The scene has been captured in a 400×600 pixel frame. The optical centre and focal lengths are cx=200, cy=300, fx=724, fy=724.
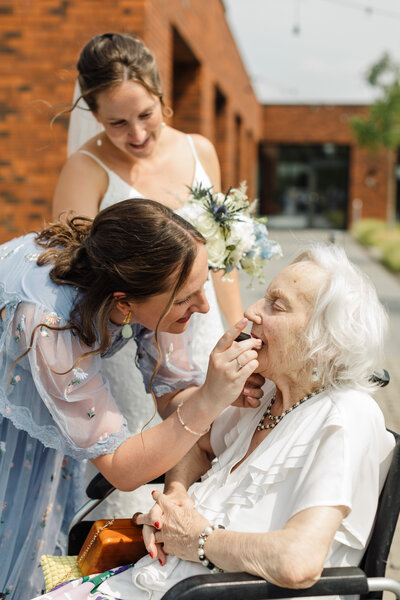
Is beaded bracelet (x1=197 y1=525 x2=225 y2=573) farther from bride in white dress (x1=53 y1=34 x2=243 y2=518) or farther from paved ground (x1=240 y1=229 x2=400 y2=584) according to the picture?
bride in white dress (x1=53 y1=34 x2=243 y2=518)

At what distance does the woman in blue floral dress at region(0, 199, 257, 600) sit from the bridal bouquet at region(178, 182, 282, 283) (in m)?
0.52

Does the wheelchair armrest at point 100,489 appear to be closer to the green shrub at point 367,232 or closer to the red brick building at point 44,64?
the red brick building at point 44,64

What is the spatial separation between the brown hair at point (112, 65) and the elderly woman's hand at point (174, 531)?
149 cm

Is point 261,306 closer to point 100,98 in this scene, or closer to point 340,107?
point 100,98

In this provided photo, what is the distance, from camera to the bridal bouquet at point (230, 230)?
2602 mm

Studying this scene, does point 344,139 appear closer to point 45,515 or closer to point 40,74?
point 40,74

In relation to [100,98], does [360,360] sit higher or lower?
lower

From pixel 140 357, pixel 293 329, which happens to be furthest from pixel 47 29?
pixel 293 329

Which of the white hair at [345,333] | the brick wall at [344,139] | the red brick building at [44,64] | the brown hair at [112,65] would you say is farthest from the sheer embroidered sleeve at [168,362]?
the brick wall at [344,139]

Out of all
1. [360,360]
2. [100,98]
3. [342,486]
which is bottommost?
[342,486]

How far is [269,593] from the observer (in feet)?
5.41

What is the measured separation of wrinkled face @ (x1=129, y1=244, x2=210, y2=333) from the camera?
2004 millimetres

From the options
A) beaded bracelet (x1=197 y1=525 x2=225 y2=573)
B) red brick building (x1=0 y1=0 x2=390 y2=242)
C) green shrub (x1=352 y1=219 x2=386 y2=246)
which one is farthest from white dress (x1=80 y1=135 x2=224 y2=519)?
green shrub (x1=352 y1=219 x2=386 y2=246)

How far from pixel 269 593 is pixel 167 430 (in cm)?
51
